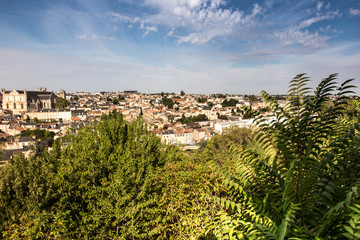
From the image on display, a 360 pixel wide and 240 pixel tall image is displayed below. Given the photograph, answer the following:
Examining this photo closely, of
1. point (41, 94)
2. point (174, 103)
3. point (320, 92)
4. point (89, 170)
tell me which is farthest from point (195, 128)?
point (41, 94)

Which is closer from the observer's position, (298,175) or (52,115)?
(298,175)

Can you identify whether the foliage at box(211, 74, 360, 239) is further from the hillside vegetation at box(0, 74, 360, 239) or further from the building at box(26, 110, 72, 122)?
the building at box(26, 110, 72, 122)

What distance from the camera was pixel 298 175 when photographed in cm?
279

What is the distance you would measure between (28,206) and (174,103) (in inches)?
5797

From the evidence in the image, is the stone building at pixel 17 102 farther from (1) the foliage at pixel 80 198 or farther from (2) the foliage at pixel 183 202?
(2) the foliage at pixel 183 202

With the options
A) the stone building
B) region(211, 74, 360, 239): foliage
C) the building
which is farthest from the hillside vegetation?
the stone building

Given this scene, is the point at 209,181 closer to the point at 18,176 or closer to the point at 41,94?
the point at 18,176

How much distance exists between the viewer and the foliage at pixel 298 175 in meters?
2.54

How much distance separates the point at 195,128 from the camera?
72.6 m

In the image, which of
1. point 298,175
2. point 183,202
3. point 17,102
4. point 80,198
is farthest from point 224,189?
point 17,102

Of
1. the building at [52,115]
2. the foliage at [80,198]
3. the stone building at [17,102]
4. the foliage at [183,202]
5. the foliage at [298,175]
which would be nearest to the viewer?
the foliage at [298,175]

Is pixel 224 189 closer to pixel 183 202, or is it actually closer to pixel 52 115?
pixel 183 202

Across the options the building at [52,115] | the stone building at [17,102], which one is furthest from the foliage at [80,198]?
the stone building at [17,102]

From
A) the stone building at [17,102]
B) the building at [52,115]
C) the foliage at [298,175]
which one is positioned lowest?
the building at [52,115]
